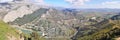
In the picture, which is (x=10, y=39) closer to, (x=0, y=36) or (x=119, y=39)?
(x=0, y=36)

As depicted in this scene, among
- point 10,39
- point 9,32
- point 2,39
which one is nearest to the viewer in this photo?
point 2,39

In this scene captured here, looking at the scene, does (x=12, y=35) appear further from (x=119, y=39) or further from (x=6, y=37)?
(x=119, y=39)

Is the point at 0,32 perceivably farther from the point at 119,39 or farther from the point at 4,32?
the point at 119,39

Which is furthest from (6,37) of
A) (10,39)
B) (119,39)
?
(119,39)

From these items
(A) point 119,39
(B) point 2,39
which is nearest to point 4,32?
(B) point 2,39

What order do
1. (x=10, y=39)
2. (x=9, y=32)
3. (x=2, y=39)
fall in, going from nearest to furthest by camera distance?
(x=2, y=39) < (x=10, y=39) < (x=9, y=32)

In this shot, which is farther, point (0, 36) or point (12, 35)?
point (12, 35)

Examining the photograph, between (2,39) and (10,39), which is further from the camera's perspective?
(10,39)

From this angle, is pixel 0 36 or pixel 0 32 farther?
pixel 0 32
